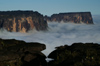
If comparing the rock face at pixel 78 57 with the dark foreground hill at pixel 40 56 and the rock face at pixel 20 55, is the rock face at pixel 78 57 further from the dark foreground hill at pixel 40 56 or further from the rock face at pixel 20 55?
the rock face at pixel 20 55

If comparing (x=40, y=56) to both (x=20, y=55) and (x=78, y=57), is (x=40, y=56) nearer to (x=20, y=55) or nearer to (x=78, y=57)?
(x=20, y=55)

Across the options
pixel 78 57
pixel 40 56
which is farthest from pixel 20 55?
pixel 78 57

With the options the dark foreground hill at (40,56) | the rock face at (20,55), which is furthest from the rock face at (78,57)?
the rock face at (20,55)

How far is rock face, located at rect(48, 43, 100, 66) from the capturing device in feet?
118

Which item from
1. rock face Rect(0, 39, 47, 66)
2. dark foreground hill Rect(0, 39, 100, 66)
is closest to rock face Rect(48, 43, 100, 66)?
dark foreground hill Rect(0, 39, 100, 66)

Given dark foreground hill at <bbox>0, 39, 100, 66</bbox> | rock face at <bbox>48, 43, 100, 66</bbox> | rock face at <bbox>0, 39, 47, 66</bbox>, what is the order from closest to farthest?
rock face at <bbox>48, 43, 100, 66</bbox>
dark foreground hill at <bbox>0, 39, 100, 66</bbox>
rock face at <bbox>0, 39, 47, 66</bbox>

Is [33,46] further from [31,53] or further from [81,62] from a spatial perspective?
[81,62]

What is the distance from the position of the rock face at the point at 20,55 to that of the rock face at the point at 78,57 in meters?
3.07

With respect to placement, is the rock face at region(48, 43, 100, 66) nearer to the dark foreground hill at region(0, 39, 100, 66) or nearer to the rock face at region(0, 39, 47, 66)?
the dark foreground hill at region(0, 39, 100, 66)

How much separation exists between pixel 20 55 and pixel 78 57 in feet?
35.5

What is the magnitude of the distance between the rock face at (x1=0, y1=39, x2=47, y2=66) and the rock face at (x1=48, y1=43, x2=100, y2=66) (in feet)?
10.1

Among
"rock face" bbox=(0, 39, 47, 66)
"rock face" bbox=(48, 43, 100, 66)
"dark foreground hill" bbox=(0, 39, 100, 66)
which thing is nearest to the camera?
"rock face" bbox=(48, 43, 100, 66)

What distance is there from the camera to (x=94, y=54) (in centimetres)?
3981

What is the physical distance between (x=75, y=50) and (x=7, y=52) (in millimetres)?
12588
